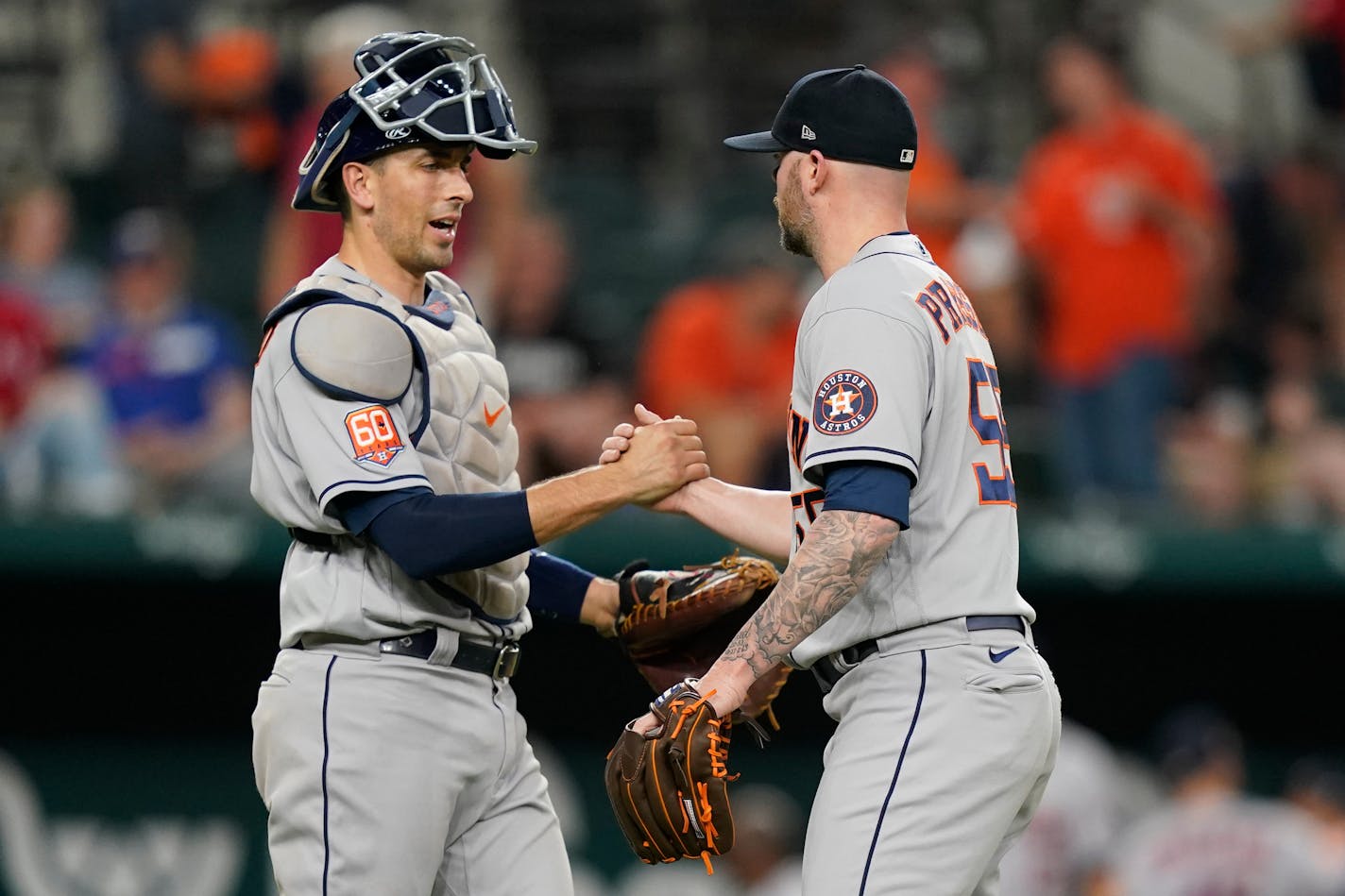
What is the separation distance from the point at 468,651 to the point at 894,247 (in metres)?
1.05

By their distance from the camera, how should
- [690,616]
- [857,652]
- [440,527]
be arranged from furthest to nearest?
[690,616]
[857,652]
[440,527]

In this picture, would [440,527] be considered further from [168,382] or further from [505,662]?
[168,382]

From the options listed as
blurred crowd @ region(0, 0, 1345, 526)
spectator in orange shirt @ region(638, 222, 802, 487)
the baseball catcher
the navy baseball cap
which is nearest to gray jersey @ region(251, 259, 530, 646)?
the baseball catcher

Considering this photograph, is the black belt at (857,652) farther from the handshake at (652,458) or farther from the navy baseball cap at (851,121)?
the navy baseball cap at (851,121)

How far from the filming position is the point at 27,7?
34.0ft

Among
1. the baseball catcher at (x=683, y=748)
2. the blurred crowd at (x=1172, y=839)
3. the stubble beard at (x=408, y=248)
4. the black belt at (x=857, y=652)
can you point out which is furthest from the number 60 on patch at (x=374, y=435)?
the blurred crowd at (x=1172, y=839)

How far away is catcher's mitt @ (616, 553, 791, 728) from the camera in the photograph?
383 cm

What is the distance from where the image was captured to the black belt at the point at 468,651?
3.44 m

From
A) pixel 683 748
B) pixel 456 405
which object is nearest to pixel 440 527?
pixel 456 405

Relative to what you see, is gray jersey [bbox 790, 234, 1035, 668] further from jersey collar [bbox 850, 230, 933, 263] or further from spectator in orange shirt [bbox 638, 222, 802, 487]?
spectator in orange shirt [bbox 638, 222, 802, 487]

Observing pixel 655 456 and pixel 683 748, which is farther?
pixel 655 456

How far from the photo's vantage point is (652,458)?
3.48m

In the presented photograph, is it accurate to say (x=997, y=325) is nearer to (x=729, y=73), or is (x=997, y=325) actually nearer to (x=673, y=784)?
(x=729, y=73)

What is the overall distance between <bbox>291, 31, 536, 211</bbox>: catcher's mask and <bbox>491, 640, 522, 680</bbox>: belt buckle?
0.89 meters
